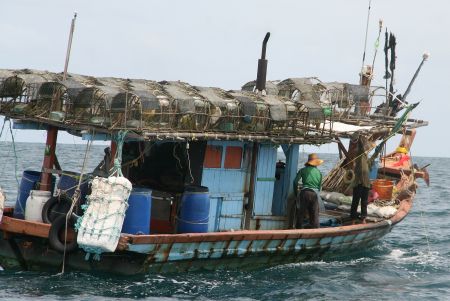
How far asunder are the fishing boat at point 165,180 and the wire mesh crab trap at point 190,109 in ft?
0.08

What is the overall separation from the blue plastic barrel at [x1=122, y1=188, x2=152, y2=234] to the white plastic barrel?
1621 mm

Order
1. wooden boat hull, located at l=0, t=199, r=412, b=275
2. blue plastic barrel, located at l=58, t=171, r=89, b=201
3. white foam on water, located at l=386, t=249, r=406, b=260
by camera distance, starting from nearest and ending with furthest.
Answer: wooden boat hull, located at l=0, t=199, r=412, b=275 < blue plastic barrel, located at l=58, t=171, r=89, b=201 < white foam on water, located at l=386, t=249, r=406, b=260

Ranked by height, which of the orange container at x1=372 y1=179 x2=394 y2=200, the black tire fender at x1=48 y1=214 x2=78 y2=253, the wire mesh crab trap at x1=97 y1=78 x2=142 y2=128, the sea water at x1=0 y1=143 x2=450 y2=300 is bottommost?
the sea water at x1=0 y1=143 x2=450 y2=300

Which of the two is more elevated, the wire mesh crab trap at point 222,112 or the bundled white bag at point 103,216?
the wire mesh crab trap at point 222,112

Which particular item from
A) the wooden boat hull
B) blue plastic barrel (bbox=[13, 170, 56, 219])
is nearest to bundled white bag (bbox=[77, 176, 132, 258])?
the wooden boat hull

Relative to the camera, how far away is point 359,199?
21547 millimetres

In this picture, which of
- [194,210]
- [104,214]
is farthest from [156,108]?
[194,210]

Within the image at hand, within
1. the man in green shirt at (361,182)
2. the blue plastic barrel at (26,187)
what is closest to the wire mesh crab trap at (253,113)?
the man in green shirt at (361,182)

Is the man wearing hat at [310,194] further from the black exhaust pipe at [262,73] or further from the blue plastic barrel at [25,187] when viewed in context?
the blue plastic barrel at [25,187]

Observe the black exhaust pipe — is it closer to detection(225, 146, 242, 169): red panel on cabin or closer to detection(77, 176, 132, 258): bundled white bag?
detection(225, 146, 242, 169): red panel on cabin

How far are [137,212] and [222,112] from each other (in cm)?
262

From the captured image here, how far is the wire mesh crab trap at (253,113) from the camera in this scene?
18.5 metres

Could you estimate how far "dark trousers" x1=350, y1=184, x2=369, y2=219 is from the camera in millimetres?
21312

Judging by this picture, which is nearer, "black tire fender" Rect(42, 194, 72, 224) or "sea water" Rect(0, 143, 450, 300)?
"sea water" Rect(0, 143, 450, 300)
